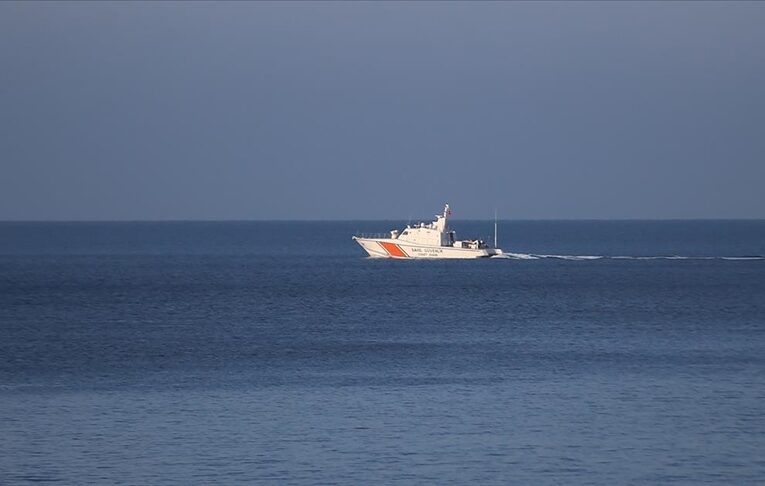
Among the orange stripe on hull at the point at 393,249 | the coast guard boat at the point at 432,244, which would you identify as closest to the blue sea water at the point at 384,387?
the coast guard boat at the point at 432,244

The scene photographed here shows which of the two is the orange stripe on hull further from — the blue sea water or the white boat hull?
the blue sea water

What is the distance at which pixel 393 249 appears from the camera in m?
134

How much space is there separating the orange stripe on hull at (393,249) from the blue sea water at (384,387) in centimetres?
4016

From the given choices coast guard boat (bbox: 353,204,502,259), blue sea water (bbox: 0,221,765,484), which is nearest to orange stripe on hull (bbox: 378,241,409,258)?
coast guard boat (bbox: 353,204,502,259)

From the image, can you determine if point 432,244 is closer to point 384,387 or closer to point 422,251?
point 422,251

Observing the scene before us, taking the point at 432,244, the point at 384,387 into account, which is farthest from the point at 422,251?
the point at 384,387

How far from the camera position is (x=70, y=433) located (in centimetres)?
3500

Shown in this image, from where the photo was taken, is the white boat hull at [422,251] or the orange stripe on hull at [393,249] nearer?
the white boat hull at [422,251]

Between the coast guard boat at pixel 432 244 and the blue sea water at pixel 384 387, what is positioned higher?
the coast guard boat at pixel 432 244

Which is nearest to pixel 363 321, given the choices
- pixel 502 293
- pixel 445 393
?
pixel 502 293

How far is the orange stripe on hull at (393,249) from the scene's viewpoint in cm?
13300

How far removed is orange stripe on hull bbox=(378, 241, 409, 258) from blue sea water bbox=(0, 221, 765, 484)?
132ft

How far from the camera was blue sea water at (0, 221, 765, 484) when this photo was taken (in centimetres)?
3184

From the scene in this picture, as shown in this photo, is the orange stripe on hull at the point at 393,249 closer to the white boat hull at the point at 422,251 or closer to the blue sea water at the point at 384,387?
the white boat hull at the point at 422,251
